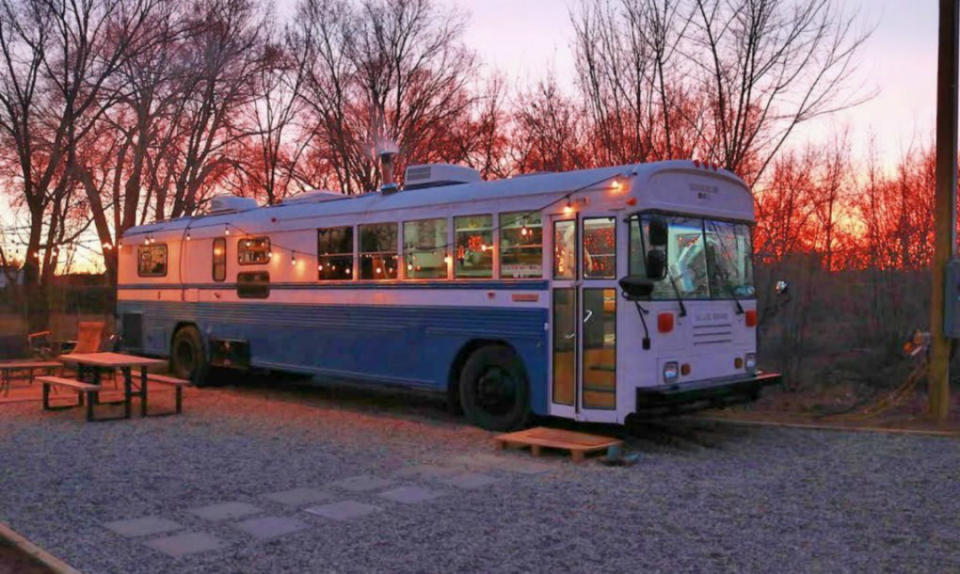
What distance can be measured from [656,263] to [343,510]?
3.73 meters

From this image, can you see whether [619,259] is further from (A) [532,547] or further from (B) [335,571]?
(B) [335,571]

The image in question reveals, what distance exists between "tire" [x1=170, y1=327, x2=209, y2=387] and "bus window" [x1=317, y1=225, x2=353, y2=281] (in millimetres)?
3468

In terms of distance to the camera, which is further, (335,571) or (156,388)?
(156,388)

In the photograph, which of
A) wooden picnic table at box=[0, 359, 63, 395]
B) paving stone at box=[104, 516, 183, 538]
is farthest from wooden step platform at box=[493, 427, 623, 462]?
wooden picnic table at box=[0, 359, 63, 395]

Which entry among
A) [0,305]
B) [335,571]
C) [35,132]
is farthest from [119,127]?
[335,571]

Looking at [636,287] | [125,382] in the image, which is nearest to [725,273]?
[636,287]

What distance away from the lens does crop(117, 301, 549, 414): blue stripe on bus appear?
9469mm

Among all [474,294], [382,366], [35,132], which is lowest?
[382,366]

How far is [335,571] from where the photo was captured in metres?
5.18

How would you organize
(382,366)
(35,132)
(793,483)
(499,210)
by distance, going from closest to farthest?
(793,483) → (499,210) → (382,366) → (35,132)

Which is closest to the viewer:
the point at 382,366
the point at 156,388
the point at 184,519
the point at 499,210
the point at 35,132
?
the point at 184,519

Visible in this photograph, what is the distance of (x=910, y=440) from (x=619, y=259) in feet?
12.2

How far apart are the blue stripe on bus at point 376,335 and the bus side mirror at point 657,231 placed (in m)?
1.43

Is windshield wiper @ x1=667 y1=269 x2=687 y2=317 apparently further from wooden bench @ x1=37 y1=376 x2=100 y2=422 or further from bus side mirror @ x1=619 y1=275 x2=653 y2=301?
wooden bench @ x1=37 y1=376 x2=100 y2=422
